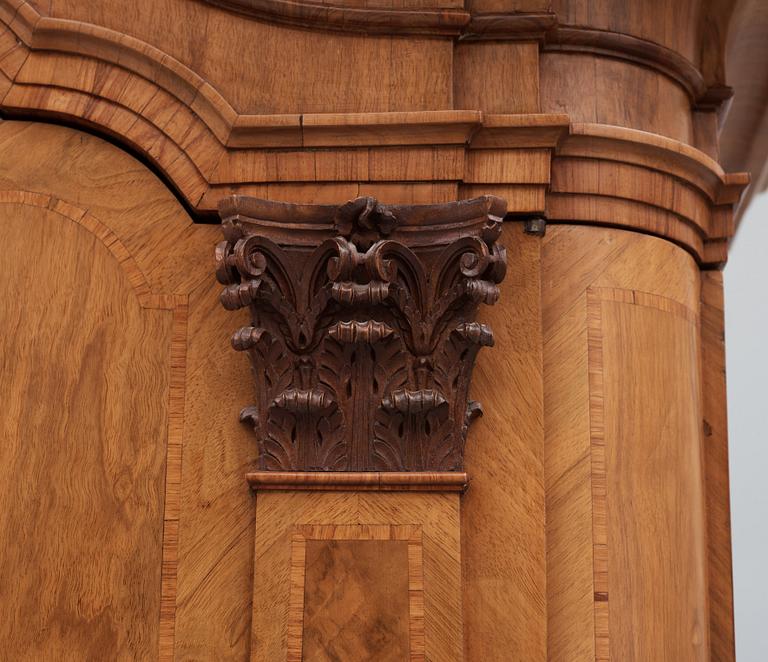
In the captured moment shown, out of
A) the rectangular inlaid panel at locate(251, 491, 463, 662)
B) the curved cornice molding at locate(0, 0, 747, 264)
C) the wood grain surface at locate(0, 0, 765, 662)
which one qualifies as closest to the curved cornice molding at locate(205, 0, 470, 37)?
the wood grain surface at locate(0, 0, 765, 662)

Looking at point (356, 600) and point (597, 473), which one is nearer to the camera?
point (356, 600)

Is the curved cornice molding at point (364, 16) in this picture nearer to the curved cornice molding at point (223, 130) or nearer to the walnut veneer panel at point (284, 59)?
the walnut veneer panel at point (284, 59)

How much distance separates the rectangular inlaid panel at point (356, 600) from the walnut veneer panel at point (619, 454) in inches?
10.7

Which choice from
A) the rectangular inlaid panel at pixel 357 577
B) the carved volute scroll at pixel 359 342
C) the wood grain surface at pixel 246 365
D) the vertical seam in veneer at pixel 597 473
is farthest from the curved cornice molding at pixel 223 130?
the rectangular inlaid panel at pixel 357 577

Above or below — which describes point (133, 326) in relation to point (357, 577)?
above

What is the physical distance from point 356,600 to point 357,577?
0.04 meters

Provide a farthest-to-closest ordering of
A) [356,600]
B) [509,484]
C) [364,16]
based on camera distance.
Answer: [364,16] < [509,484] < [356,600]

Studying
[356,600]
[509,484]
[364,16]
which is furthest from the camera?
[364,16]

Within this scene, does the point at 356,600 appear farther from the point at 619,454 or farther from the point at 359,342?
the point at 619,454

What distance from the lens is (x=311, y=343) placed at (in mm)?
1993

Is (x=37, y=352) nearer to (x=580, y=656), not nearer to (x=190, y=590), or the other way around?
(x=190, y=590)

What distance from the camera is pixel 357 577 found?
75.9 inches

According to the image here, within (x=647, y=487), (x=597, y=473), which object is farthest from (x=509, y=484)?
(x=647, y=487)

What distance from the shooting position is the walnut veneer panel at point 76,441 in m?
1.96
